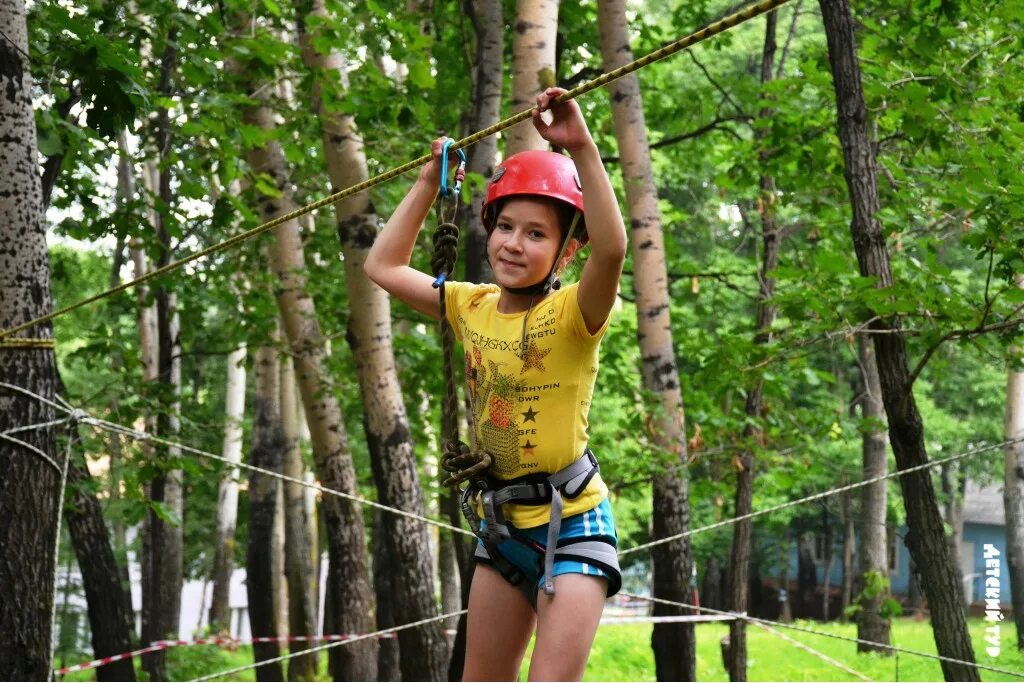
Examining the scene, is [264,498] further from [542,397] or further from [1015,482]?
[542,397]

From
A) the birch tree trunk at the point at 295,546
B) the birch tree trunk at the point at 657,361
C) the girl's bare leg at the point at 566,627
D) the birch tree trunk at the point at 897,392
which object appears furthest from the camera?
the birch tree trunk at the point at 295,546

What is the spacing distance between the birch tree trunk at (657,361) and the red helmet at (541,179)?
4843 mm

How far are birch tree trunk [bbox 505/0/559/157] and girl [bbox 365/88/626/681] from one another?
3.22 metres

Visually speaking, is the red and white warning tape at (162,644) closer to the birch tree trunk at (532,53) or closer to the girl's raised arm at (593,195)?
the girl's raised arm at (593,195)

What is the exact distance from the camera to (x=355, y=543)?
31.8ft

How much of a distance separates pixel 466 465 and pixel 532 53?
367cm

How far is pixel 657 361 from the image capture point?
7.82 meters

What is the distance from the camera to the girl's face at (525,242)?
8.87 ft

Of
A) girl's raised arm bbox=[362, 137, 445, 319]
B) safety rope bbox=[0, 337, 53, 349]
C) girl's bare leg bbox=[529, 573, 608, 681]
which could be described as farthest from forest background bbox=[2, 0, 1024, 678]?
girl's bare leg bbox=[529, 573, 608, 681]

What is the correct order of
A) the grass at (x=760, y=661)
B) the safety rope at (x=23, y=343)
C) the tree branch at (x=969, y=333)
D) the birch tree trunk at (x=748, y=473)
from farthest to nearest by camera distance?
the grass at (x=760, y=661), the birch tree trunk at (x=748, y=473), the tree branch at (x=969, y=333), the safety rope at (x=23, y=343)

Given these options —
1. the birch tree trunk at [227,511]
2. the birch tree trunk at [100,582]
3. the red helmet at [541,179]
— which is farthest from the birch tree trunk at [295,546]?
the red helmet at [541,179]

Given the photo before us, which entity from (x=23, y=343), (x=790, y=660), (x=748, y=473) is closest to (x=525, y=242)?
(x=23, y=343)

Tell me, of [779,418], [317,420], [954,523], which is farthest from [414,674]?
[954,523]

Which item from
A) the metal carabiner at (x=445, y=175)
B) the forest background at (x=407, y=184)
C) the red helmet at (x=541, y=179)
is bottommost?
the red helmet at (x=541, y=179)
